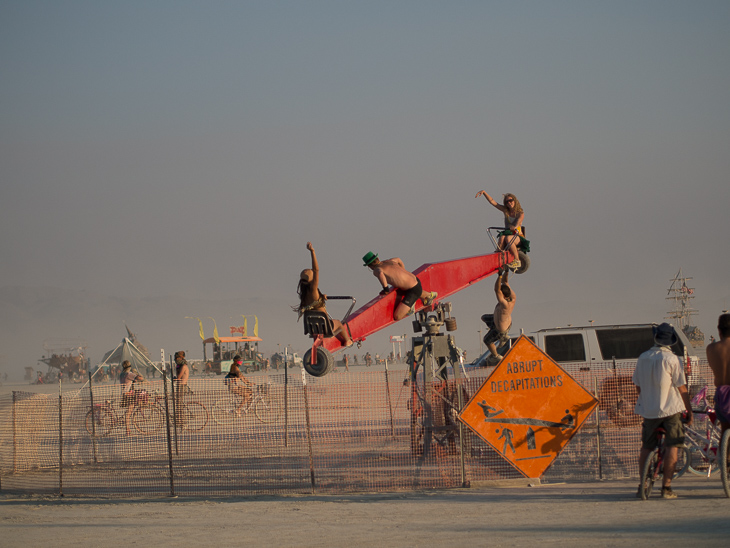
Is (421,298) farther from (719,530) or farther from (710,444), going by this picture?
(719,530)

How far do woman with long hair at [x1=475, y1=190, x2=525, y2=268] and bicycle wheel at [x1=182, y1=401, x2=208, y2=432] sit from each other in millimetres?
6348

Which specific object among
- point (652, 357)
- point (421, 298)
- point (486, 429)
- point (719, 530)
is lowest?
point (719, 530)

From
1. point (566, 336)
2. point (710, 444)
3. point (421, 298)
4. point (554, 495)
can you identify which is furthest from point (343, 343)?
point (566, 336)

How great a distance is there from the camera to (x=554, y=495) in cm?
890

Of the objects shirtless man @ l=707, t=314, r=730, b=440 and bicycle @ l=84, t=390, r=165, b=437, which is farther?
bicycle @ l=84, t=390, r=165, b=437

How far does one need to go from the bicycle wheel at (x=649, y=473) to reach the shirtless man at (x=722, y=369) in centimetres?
79

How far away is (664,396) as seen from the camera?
7891 mm

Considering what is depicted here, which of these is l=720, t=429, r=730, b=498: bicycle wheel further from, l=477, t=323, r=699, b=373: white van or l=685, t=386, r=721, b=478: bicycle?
l=477, t=323, r=699, b=373: white van

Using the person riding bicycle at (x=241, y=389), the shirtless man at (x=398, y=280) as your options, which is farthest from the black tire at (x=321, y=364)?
the person riding bicycle at (x=241, y=389)

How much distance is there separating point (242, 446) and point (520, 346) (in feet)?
20.4

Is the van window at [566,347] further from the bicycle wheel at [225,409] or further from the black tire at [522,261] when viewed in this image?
the bicycle wheel at [225,409]

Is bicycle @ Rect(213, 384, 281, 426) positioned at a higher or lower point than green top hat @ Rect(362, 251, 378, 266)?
lower

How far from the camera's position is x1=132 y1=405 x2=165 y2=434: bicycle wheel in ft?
50.5

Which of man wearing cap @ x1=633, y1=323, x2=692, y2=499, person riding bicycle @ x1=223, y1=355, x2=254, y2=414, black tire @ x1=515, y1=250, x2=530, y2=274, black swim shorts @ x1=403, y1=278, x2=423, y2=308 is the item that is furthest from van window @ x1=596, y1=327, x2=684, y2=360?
man wearing cap @ x1=633, y1=323, x2=692, y2=499
